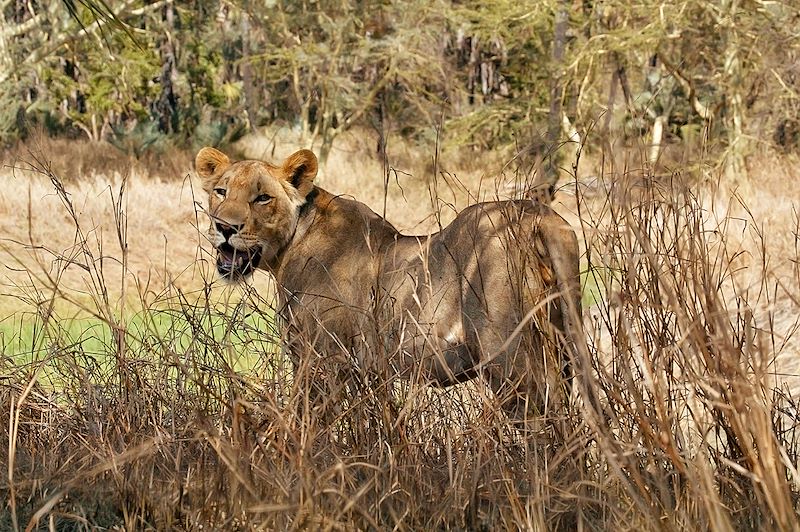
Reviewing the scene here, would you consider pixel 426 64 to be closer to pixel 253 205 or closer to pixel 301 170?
pixel 301 170

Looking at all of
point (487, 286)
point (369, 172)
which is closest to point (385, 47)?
point (369, 172)

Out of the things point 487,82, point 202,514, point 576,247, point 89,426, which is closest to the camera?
point 202,514

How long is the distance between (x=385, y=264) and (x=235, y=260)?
1.98ft

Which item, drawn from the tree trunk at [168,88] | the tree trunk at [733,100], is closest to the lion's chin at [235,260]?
the tree trunk at [733,100]

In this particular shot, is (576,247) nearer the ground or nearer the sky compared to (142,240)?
nearer the sky

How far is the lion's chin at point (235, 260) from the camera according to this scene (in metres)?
4.54

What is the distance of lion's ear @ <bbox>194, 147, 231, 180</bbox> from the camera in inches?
187

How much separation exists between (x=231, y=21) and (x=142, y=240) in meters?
21.4

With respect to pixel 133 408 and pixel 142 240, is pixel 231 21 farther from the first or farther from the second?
pixel 133 408

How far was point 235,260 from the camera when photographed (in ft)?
15.1

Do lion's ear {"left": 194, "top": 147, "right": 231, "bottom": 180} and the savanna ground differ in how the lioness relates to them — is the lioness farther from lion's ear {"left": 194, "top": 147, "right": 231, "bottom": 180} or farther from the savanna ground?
the savanna ground

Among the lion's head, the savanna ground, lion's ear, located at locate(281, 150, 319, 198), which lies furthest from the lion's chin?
the savanna ground

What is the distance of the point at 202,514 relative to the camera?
2.75 meters

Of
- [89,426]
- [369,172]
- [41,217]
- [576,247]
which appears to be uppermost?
[576,247]
